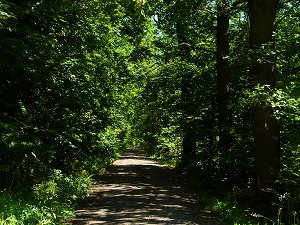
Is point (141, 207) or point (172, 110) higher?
point (172, 110)

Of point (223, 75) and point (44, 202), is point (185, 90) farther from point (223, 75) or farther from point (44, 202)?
point (44, 202)

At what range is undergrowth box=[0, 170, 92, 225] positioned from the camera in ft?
22.0

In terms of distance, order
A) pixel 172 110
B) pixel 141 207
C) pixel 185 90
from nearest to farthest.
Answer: pixel 141 207 → pixel 172 110 → pixel 185 90

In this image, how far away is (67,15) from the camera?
11766 mm

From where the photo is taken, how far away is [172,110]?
1784 centimetres

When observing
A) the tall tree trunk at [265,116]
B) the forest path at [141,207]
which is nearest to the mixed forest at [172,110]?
the tall tree trunk at [265,116]

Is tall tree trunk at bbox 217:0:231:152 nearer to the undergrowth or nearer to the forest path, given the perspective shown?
the forest path

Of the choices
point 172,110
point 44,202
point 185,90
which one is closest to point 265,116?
point 44,202

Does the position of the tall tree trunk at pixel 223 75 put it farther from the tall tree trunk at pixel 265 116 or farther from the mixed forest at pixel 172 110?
the tall tree trunk at pixel 265 116

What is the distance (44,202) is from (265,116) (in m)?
6.13

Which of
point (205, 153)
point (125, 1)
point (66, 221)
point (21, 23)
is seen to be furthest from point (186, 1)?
point (66, 221)

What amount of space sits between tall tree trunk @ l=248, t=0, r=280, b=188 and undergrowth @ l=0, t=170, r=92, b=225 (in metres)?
5.22

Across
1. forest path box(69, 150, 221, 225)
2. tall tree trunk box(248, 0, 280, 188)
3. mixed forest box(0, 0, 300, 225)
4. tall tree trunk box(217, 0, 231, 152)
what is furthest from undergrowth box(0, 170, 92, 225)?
tall tree trunk box(217, 0, 231, 152)

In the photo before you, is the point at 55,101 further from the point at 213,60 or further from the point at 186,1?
the point at 213,60
